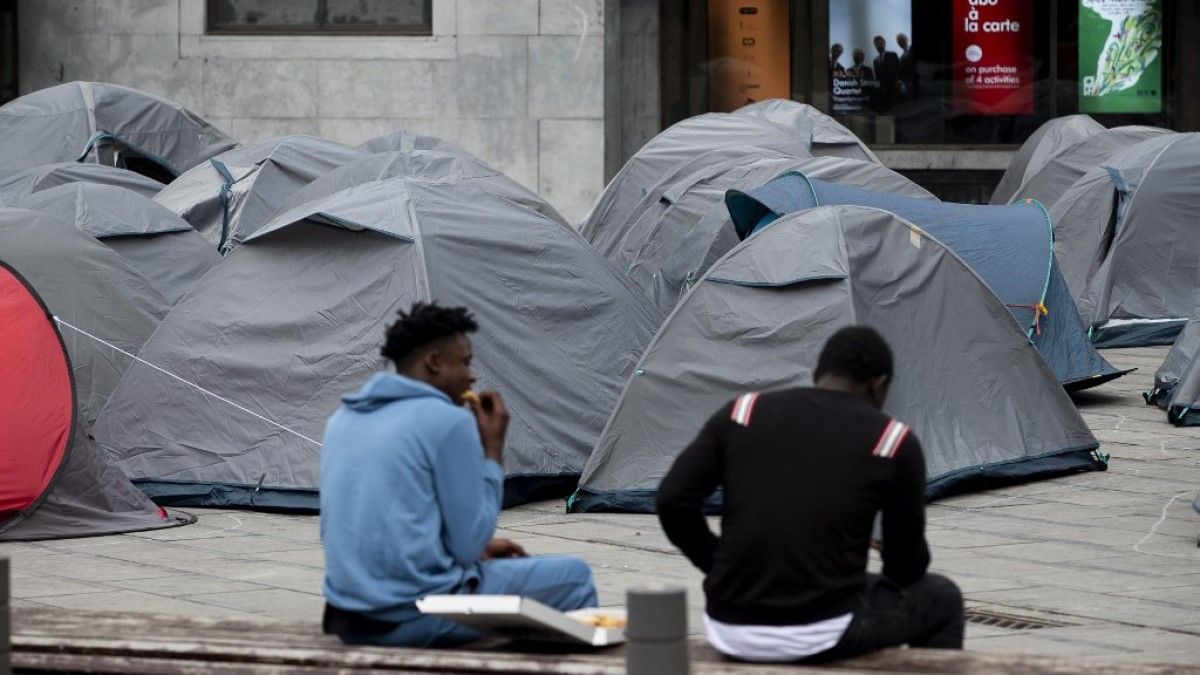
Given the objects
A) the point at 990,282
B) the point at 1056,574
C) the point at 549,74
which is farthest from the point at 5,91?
the point at 1056,574

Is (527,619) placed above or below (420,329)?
below

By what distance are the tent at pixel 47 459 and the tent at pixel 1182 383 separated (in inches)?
275

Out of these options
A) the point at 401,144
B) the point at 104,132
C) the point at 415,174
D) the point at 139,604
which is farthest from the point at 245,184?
the point at 139,604

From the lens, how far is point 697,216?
1753cm

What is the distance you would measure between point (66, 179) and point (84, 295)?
16.3ft

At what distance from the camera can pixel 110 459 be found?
11492mm

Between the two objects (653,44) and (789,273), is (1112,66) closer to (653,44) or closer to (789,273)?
(653,44)

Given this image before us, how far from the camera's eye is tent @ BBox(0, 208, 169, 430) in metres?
12.5

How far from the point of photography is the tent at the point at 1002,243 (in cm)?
1423

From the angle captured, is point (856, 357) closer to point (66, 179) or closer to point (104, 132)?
point (66, 179)

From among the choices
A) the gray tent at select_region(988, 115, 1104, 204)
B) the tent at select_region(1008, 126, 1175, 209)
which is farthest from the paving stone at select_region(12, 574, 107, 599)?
the gray tent at select_region(988, 115, 1104, 204)

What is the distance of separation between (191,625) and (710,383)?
5.15m

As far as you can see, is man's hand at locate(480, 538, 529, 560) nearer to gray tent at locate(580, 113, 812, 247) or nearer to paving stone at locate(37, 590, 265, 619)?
paving stone at locate(37, 590, 265, 619)

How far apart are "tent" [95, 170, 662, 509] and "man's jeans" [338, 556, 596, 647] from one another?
4866mm
